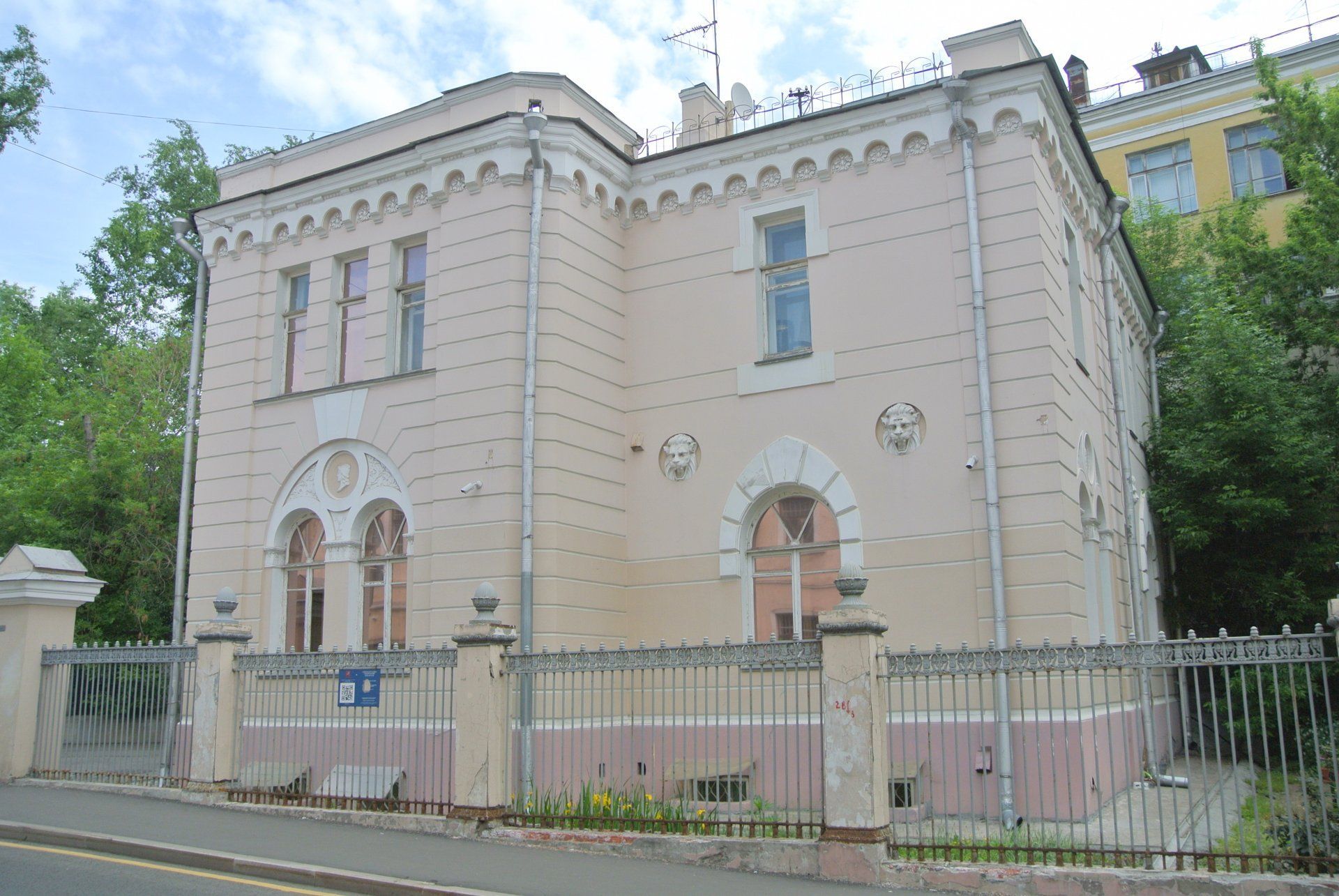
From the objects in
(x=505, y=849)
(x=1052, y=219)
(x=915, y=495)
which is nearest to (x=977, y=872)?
(x=505, y=849)

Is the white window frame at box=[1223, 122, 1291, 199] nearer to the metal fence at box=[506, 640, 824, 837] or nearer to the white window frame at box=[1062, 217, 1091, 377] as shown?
the white window frame at box=[1062, 217, 1091, 377]

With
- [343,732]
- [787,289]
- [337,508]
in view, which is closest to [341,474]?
[337,508]

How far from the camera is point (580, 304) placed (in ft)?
48.4

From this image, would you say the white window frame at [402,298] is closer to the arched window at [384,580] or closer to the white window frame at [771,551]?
the arched window at [384,580]

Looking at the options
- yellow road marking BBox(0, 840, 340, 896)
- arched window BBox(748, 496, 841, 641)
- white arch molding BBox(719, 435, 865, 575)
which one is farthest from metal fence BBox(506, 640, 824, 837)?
yellow road marking BBox(0, 840, 340, 896)

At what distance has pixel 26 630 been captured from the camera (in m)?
13.9

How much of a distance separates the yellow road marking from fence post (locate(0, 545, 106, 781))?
3.62 meters

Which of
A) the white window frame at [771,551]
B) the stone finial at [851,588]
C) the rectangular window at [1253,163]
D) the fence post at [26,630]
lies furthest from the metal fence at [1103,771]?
the rectangular window at [1253,163]

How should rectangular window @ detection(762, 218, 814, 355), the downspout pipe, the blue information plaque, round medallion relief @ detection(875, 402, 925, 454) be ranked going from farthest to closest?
the downspout pipe
rectangular window @ detection(762, 218, 814, 355)
round medallion relief @ detection(875, 402, 925, 454)
the blue information plaque

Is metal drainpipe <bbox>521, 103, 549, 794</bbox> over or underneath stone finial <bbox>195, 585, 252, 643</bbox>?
over

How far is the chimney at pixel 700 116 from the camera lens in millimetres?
15938

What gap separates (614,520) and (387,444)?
10.4 ft

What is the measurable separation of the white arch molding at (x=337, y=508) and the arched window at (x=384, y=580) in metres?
0.10

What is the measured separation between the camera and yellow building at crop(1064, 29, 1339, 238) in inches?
1028
